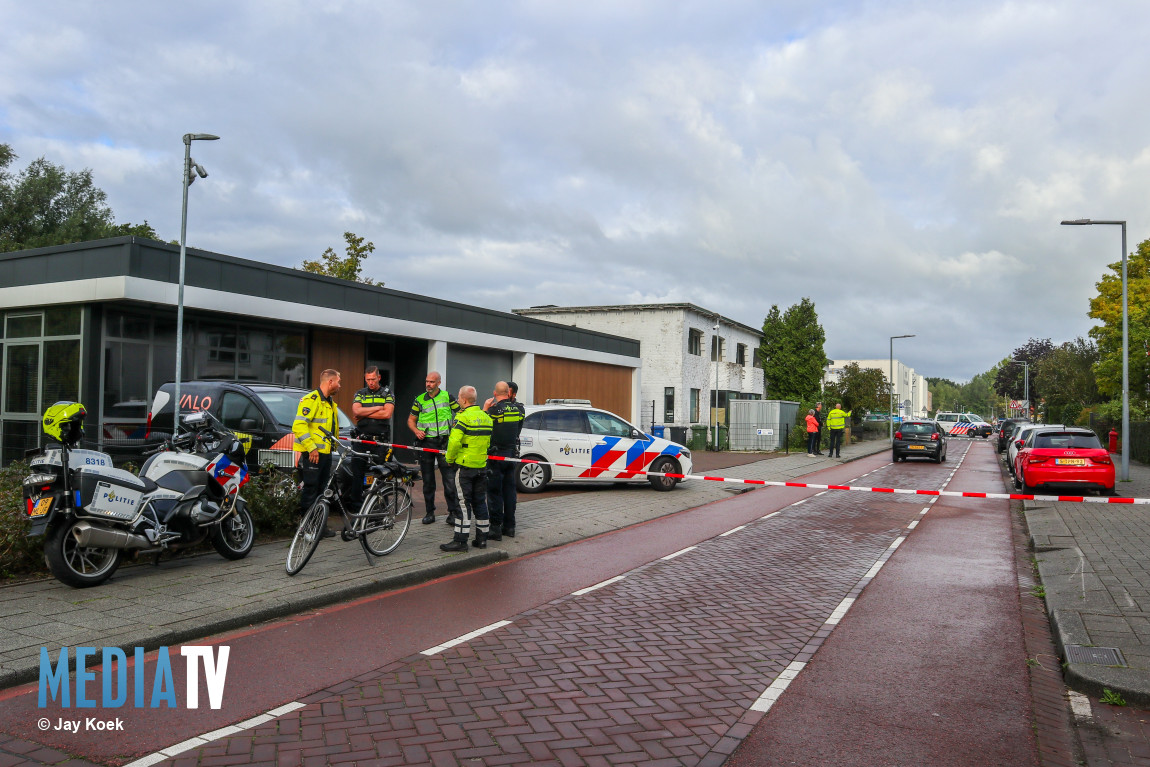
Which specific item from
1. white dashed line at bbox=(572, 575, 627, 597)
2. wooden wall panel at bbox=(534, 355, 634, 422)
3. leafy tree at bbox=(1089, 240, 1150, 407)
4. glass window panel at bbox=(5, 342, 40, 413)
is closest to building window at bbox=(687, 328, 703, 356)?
wooden wall panel at bbox=(534, 355, 634, 422)

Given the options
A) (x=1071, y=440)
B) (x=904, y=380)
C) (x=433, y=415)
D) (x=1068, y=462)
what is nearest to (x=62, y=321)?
(x=433, y=415)

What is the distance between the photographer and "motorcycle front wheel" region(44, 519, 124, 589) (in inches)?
269

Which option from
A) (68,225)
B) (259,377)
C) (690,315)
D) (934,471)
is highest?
(68,225)

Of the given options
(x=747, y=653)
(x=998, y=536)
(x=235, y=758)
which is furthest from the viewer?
(x=998, y=536)

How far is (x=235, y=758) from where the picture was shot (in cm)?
403

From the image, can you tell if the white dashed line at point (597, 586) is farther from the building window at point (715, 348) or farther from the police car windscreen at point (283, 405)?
the building window at point (715, 348)

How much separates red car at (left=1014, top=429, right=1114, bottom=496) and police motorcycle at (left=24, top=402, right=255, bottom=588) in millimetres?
15674

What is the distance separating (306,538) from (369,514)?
2.48ft

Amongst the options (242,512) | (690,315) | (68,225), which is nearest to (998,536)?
(242,512)

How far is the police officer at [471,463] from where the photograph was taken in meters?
9.34

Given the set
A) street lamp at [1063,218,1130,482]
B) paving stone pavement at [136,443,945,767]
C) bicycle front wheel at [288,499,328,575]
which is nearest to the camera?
paving stone pavement at [136,443,945,767]

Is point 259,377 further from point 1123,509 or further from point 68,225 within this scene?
point 68,225

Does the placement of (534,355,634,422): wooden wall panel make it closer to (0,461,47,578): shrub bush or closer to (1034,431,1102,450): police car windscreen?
(1034,431,1102,450): police car windscreen

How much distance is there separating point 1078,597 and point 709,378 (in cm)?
3522
